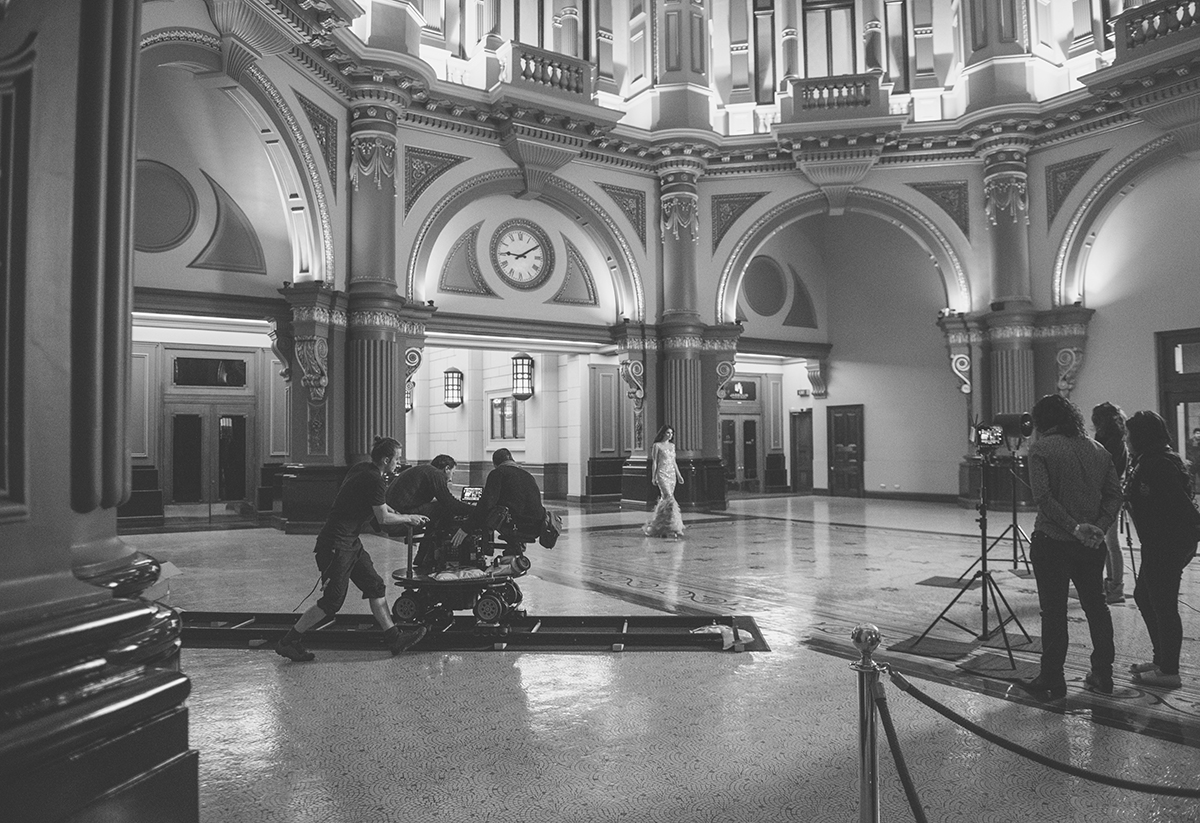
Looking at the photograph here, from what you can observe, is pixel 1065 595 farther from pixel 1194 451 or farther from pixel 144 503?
pixel 144 503

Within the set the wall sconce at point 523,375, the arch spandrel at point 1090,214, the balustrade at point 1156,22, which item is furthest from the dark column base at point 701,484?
the balustrade at point 1156,22

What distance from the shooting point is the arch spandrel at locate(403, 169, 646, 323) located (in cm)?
1209

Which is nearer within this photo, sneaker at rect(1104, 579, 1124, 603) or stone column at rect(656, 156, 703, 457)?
sneaker at rect(1104, 579, 1124, 603)

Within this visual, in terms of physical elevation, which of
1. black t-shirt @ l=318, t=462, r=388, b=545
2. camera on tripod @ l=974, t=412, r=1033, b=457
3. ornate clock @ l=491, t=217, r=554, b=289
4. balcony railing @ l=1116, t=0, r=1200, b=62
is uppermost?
balcony railing @ l=1116, t=0, r=1200, b=62

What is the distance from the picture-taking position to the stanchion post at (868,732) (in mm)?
2439

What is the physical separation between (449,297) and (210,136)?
3.85 meters

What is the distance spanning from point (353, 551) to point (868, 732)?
3443 mm

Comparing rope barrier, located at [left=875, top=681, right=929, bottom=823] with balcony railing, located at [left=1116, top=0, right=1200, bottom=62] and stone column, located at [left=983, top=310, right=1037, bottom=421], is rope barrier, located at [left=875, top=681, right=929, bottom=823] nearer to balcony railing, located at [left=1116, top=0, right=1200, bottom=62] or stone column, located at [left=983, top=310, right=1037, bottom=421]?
stone column, located at [left=983, top=310, right=1037, bottom=421]

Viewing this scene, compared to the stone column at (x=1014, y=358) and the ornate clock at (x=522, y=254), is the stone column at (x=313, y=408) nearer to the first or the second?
the ornate clock at (x=522, y=254)

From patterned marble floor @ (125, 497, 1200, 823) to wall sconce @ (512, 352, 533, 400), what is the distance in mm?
9192

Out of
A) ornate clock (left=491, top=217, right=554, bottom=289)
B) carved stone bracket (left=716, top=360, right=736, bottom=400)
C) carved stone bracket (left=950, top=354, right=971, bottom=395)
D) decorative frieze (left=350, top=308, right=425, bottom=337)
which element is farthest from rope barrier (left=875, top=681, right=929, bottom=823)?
carved stone bracket (left=950, top=354, right=971, bottom=395)

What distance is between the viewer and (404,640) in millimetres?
5105

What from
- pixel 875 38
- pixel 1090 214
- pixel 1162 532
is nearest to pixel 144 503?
pixel 1162 532

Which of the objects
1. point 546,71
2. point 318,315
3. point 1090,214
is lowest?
point 318,315
